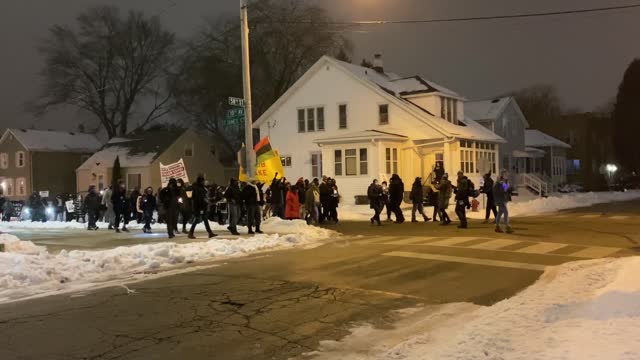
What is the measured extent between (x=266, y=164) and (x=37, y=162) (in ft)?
167

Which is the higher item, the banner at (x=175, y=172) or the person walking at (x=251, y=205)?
the banner at (x=175, y=172)

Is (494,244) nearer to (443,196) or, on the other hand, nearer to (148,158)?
(443,196)

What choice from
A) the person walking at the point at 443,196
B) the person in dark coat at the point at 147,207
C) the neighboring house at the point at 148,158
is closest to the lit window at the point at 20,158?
the neighboring house at the point at 148,158

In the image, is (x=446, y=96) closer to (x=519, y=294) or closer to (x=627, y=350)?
(x=519, y=294)

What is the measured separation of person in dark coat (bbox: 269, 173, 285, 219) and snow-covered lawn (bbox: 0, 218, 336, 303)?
4.59 meters

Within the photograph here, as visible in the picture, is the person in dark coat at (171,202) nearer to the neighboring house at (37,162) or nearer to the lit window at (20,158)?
the neighboring house at (37,162)

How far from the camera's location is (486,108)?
158ft

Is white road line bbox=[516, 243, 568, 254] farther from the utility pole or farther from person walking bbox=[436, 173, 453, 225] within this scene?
the utility pole

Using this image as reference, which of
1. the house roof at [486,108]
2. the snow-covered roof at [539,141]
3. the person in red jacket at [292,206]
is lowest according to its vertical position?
the person in red jacket at [292,206]

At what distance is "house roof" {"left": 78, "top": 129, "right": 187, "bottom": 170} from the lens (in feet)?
192

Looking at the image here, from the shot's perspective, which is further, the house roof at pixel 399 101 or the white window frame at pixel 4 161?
the white window frame at pixel 4 161

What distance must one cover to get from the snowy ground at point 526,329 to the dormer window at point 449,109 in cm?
3175

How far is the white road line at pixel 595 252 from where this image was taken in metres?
13.3

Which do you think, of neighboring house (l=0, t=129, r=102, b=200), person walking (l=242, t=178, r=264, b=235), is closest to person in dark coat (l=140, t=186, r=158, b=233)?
person walking (l=242, t=178, r=264, b=235)
